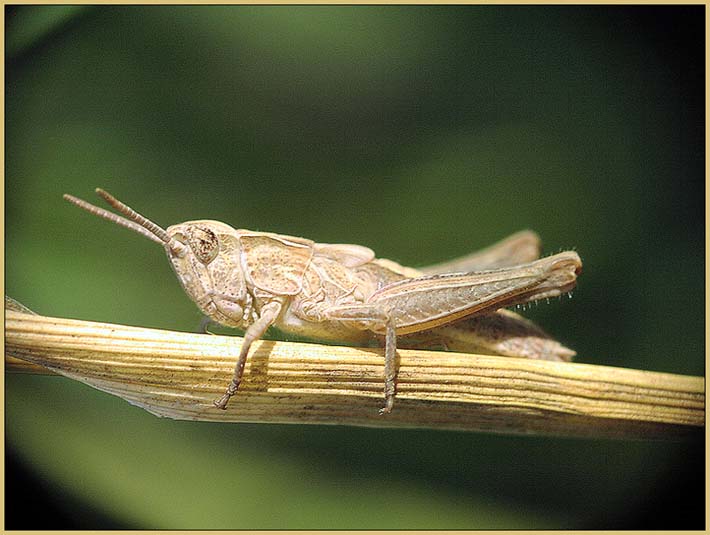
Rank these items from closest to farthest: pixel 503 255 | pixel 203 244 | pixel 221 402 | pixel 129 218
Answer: pixel 221 402, pixel 129 218, pixel 203 244, pixel 503 255

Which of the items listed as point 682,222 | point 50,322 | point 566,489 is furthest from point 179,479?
point 682,222

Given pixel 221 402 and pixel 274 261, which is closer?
pixel 221 402

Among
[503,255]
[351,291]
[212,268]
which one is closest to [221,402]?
[212,268]

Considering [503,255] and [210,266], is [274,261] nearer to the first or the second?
[210,266]

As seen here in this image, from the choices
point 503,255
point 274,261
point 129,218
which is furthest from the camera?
point 503,255

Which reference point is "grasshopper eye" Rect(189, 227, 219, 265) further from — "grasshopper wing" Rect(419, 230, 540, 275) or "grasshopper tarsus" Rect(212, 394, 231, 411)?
"grasshopper wing" Rect(419, 230, 540, 275)

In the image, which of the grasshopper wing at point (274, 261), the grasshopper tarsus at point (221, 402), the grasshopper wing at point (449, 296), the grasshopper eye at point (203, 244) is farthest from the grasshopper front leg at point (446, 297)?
the grasshopper tarsus at point (221, 402)

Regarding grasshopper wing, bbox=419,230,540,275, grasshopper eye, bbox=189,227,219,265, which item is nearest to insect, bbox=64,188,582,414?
grasshopper eye, bbox=189,227,219,265
